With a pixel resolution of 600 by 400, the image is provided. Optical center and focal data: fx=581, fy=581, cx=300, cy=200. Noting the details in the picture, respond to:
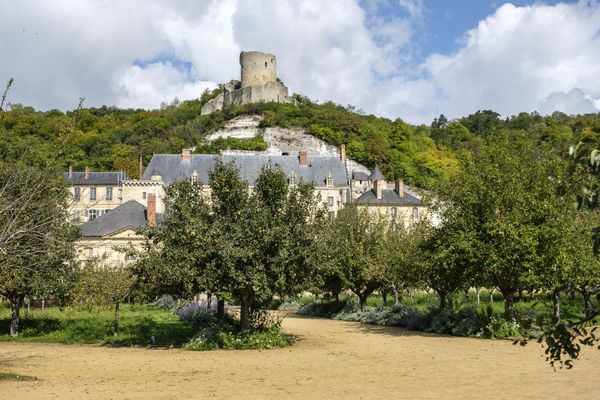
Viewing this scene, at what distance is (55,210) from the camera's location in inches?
658

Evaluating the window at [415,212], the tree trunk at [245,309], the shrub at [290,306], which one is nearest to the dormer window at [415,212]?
the window at [415,212]

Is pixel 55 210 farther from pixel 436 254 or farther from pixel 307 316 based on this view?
pixel 307 316

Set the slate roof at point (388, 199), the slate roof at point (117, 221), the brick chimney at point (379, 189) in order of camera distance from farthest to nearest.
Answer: the brick chimney at point (379, 189) → the slate roof at point (388, 199) → the slate roof at point (117, 221)

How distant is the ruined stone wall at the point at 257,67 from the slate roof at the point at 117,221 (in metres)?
62.3

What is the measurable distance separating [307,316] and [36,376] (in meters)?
23.0

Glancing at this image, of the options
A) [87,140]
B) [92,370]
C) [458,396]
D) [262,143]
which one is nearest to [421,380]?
[458,396]

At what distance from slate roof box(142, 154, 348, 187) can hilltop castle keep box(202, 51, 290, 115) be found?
4245 cm

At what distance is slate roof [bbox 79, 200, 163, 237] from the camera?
157 ft

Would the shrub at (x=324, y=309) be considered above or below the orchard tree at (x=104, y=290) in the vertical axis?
below

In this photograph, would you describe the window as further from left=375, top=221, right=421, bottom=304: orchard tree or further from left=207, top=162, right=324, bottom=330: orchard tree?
left=207, top=162, right=324, bottom=330: orchard tree

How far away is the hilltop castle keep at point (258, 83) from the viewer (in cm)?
10694

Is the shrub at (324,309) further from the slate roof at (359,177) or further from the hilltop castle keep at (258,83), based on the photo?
the hilltop castle keep at (258,83)

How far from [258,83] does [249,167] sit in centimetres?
4760

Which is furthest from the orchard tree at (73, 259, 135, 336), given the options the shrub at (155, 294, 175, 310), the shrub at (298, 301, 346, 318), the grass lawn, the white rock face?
the white rock face
